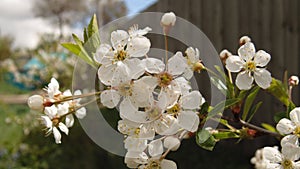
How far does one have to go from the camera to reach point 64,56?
461cm

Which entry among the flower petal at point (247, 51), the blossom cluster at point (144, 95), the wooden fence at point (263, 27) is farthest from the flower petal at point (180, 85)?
the wooden fence at point (263, 27)

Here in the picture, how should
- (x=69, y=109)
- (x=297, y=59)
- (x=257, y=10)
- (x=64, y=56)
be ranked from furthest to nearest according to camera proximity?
(x=64, y=56) < (x=257, y=10) < (x=297, y=59) < (x=69, y=109)

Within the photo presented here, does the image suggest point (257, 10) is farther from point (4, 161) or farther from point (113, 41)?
point (113, 41)

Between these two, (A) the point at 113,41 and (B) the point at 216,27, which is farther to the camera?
(B) the point at 216,27

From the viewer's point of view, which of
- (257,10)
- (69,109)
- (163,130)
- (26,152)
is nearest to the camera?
(163,130)

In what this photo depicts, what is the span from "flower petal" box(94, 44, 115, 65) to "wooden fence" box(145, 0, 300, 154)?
6.96ft

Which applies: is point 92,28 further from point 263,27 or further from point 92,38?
point 263,27

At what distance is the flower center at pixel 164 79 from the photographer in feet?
1.44

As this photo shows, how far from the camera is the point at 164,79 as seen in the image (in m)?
0.44

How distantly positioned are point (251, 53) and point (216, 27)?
275cm

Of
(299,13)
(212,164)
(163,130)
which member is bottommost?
(212,164)

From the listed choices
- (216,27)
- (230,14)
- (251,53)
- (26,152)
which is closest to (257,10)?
(230,14)

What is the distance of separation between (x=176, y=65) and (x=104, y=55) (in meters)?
0.08

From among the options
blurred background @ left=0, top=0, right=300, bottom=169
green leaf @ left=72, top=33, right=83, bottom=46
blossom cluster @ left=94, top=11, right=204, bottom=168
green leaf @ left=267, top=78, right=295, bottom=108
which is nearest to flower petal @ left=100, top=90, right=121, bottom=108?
blossom cluster @ left=94, top=11, right=204, bottom=168
